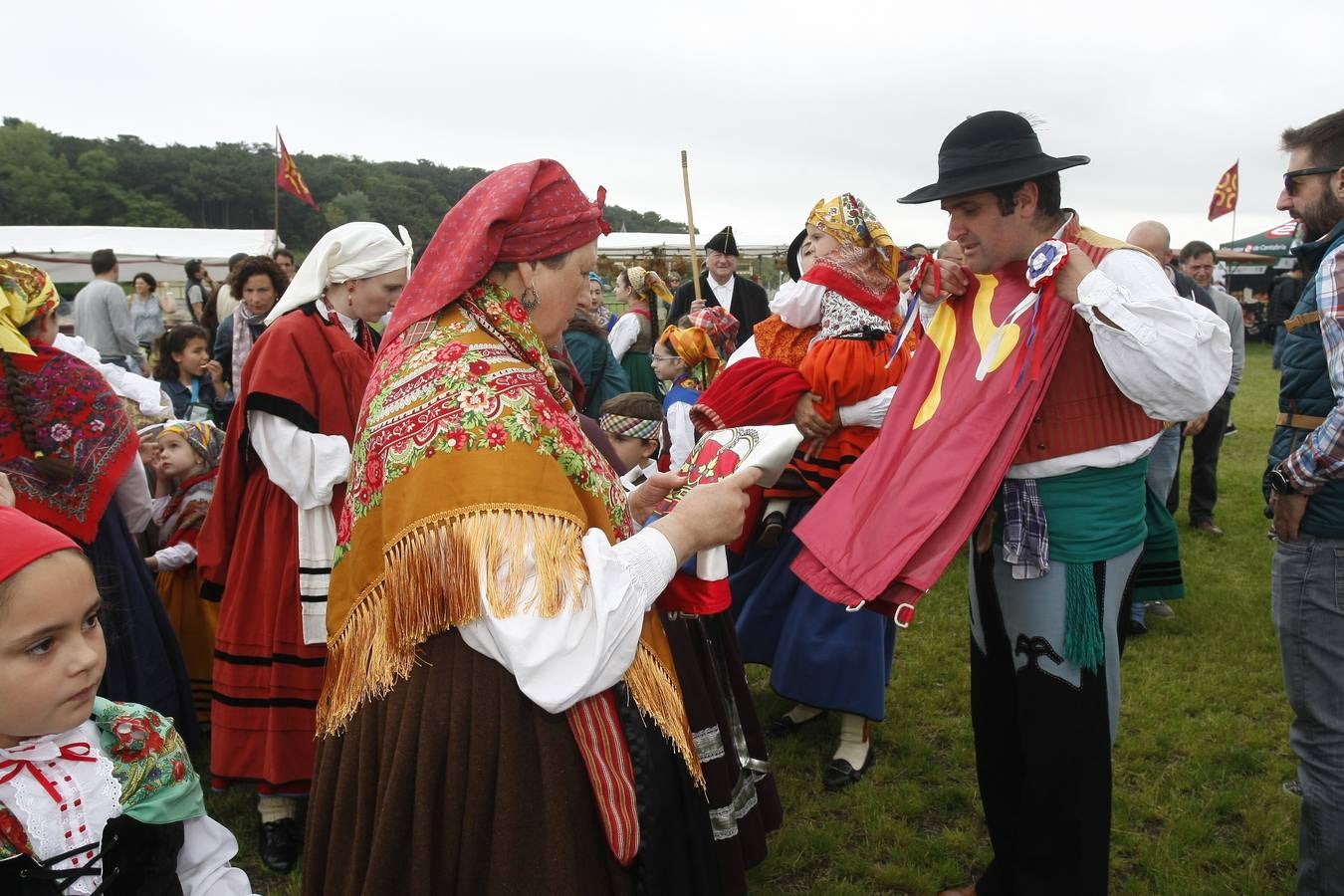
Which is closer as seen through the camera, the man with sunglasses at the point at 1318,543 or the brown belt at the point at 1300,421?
the man with sunglasses at the point at 1318,543

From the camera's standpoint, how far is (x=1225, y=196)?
748 inches

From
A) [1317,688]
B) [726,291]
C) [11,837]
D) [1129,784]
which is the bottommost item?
[1129,784]

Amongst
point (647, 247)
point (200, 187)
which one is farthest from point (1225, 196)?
point (200, 187)

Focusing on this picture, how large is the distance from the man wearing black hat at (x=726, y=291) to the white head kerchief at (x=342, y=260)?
170 inches

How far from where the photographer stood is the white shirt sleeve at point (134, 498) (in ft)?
11.5

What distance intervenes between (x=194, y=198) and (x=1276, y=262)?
53.9m

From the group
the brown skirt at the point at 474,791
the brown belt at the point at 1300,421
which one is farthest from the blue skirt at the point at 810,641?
the brown skirt at the point at 474,791

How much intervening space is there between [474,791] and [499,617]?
369 mm

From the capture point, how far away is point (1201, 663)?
4.72m

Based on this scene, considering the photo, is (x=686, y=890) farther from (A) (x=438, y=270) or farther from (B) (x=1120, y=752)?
(B) (x=1120, y=752)

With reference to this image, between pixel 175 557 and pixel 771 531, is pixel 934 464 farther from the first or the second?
pixel 175 557

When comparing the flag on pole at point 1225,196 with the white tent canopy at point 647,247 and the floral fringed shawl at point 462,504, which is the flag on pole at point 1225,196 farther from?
the floral fringed shawl at point 462,504

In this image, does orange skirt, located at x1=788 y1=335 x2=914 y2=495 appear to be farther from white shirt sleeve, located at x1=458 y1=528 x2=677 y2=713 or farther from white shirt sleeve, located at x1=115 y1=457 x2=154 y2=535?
white shirt sleeve, located at x1=115 y1=457 x2=154 y2=535

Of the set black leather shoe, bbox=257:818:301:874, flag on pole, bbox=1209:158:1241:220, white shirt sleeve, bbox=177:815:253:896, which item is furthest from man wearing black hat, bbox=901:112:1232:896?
flag on pole, bbox=1209:158:1241:220
